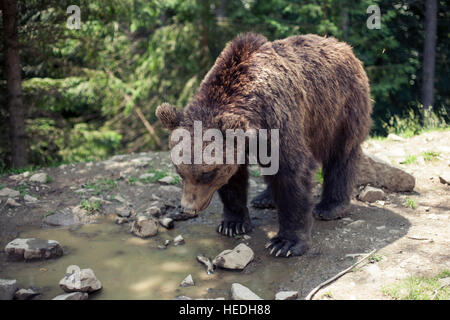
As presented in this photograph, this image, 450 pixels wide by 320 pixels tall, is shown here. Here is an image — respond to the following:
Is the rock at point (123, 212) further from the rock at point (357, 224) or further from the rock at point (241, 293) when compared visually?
the rock at point (357, 224)

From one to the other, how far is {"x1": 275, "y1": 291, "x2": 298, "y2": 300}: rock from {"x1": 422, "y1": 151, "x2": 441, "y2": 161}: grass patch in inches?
168

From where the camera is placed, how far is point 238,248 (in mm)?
4191

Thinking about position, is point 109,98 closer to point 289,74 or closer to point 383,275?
point 289,74

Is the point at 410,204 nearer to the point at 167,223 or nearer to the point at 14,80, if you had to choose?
the point at 167,223

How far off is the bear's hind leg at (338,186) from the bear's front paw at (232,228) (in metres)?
0.92

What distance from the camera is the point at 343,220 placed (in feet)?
16.6

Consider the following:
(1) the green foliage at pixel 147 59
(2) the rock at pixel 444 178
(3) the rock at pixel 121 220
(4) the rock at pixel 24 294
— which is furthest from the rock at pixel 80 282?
(1) the green foliage at pixel 147 59

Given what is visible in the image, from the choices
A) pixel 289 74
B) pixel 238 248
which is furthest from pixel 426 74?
pixel 238 248

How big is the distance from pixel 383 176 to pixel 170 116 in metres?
3.44

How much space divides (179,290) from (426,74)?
11.7 metres

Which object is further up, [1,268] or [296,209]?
[296,209]

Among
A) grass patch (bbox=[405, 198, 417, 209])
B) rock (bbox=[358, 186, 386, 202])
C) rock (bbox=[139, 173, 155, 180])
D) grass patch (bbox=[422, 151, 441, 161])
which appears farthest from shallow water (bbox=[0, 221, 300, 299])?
grass patch (bbox=[422, 151, 441, 161])

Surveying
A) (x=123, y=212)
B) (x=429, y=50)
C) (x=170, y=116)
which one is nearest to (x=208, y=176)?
(x=170, y=116)

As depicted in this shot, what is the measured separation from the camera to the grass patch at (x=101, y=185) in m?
6.05
